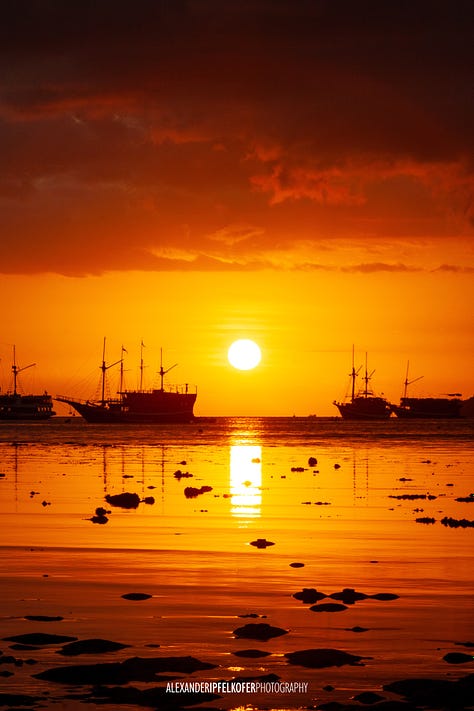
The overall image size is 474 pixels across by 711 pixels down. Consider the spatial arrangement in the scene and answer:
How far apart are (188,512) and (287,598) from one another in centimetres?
2126

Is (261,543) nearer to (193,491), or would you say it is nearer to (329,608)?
(329,608)

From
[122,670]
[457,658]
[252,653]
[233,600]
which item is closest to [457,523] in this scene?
[233,600]

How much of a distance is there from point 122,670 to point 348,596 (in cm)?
789

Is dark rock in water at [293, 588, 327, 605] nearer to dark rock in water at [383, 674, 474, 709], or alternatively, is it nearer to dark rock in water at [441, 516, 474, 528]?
dark rock in water at [383, 674, 474, 709]

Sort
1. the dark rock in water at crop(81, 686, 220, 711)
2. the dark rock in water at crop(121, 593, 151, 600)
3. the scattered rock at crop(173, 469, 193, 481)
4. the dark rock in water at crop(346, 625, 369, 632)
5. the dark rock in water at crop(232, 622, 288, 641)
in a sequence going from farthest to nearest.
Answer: the scattered rock at crop(173, 469, 193, 481)
the dark rock in water at crop(121, 593, 151, 600)
the dark rock in water at crop(346, 625, 369, 632)
the dark rock in water at crop(232, 622, 288, 641)
the dark rock in water at crop(81, 686, 220, 711)

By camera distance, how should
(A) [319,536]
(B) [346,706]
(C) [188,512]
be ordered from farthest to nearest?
(C) [188,512]
(A) [319,536]
(B) [346,706]

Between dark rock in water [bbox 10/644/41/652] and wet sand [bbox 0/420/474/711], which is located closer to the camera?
wet sand [bbox 0/420/474/711]

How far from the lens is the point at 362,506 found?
49.0m

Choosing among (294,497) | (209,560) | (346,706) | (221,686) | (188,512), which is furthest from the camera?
(294,497)

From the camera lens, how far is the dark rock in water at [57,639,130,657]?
19297mm

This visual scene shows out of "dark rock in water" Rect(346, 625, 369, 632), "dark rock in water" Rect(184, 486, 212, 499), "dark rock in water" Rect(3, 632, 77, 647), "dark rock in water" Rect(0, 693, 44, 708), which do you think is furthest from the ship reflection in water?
"dark rock in water" Rect(0, 693, 44, 708)

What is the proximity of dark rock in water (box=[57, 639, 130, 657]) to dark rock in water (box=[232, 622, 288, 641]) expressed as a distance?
7.85 ft

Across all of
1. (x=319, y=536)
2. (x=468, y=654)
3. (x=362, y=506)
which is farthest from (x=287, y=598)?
(x=362, y=506)

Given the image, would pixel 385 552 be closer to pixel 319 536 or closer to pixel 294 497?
pixel 319 536
